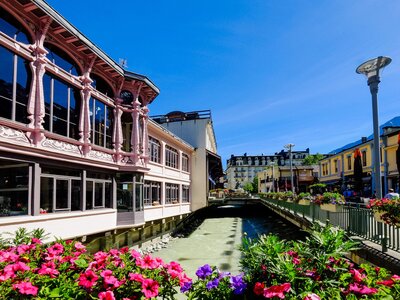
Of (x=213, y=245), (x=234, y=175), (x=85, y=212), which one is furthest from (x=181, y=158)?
(x=234, y=175)

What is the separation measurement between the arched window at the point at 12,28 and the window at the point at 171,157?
16.1 meters

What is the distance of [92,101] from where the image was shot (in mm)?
13898

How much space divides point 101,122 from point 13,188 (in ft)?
18.3

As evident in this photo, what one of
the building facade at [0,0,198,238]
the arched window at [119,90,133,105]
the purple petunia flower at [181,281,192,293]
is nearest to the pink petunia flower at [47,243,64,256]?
the purple petunia flower at [181,281,192,293]

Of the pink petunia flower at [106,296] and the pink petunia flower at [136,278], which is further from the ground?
the pink petunia flower at [136,278]

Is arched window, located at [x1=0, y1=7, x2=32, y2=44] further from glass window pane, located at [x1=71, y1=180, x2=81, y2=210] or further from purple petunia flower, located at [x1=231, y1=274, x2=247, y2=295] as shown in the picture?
purple petunia flower, located at [x1=231, y1=274, x2=247, y2=295]

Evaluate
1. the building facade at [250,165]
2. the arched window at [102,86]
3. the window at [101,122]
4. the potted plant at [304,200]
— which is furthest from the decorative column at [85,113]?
the building facade at [250,165]

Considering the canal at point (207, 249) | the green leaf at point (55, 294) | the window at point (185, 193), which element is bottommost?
the canal at point (207, 249)

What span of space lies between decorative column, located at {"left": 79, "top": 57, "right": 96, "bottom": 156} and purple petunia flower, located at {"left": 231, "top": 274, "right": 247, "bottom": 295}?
11.0 meters

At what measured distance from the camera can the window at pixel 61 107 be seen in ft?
36.8

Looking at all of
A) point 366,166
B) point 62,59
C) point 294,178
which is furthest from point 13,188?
point 294,178

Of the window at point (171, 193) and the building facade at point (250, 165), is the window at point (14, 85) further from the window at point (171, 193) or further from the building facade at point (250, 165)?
the building facade at point (250, 165)

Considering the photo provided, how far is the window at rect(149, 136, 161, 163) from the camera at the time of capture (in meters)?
21.8

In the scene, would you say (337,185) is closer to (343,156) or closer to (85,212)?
(343,156)
